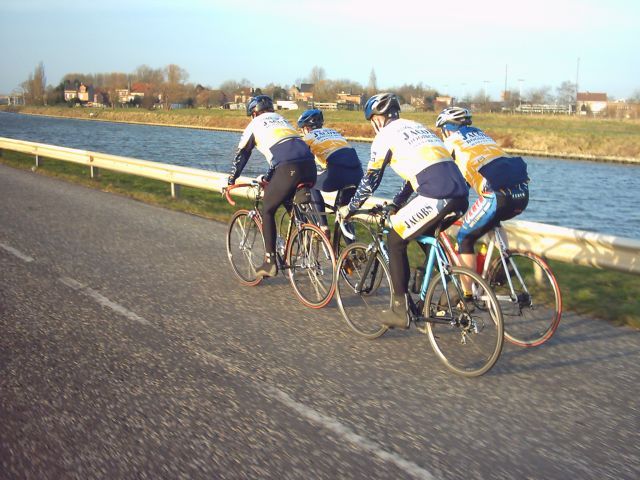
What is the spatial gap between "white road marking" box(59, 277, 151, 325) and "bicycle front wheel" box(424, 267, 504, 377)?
257cm

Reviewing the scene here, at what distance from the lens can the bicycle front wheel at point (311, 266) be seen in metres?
6.81

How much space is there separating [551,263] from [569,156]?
37632 mm

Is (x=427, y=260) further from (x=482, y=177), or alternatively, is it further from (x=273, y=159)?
(x=273, y=159)

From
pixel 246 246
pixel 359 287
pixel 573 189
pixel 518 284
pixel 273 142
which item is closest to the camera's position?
pixel 518 284

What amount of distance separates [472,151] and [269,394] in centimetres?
266

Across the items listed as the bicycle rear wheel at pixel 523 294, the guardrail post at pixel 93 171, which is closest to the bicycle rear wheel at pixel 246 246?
the bicycle rear wheel at pixel 523 294

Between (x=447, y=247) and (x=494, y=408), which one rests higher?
(x=447, y=247)

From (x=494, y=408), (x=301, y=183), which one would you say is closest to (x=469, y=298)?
(x=494, y=408)

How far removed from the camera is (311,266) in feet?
23.1

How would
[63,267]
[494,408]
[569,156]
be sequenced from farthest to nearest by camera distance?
1. [569,156]
2. [63,267]
3. [494,408]

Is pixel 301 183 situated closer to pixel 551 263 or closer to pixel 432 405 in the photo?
pixel 432 405

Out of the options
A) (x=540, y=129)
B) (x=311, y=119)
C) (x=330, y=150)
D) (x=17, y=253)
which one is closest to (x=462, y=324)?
(x=330, y=150)

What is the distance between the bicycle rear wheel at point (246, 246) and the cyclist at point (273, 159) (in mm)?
282

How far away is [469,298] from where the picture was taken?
202 inches
